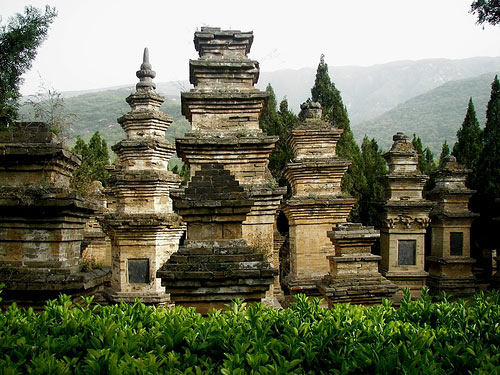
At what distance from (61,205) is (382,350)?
4.36 meters

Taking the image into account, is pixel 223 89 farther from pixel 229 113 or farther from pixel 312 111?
pixel 312 111

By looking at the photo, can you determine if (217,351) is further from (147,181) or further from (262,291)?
(147,181)

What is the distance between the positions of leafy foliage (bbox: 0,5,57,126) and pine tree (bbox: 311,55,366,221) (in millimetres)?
13663

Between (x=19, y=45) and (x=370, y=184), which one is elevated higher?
(x=19, y=45)

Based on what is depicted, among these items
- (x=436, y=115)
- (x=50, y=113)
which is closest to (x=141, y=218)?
(x=50, y=113)

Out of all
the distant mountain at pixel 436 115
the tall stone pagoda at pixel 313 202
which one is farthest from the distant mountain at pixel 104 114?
the tall stone pagoda at pixel 313 202

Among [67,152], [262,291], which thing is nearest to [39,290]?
[67,152]

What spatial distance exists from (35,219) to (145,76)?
1026 cm

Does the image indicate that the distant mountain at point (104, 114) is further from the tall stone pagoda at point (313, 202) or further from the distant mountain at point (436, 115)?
the tall stone pagoda at point (313, 202)

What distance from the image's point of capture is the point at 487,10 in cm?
1448

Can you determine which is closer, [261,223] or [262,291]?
[262,291]

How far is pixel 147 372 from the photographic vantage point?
3.33m

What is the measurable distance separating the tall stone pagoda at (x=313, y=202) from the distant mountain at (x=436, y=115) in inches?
2479

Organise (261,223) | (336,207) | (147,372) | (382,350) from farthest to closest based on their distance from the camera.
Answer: (336,207)
(261,223)
(382,350)
(147,372)
